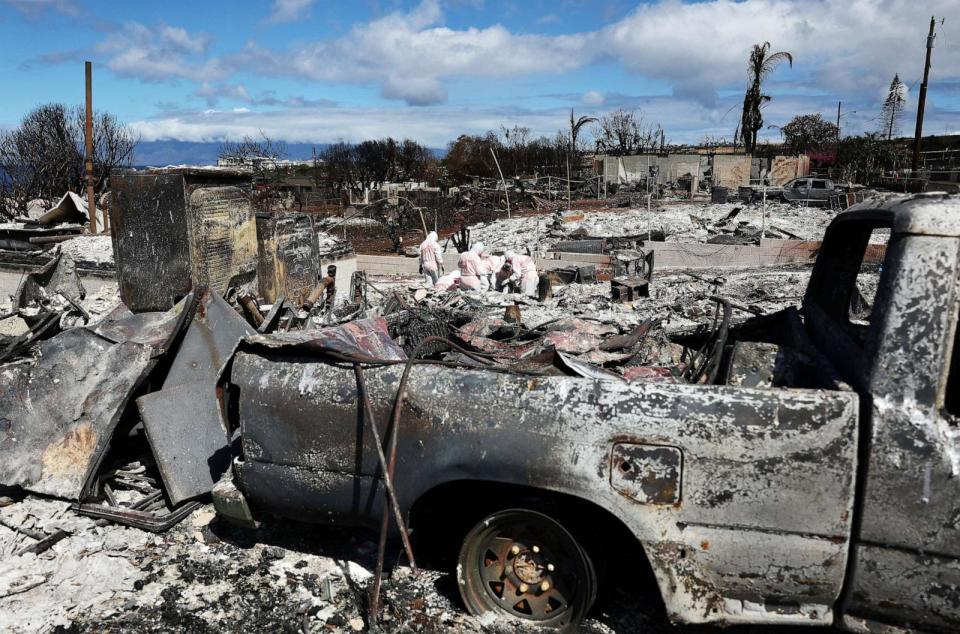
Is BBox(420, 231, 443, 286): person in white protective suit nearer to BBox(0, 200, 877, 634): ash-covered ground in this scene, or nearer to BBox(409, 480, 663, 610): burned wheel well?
BBox(0, 200, 877, 634): ash-covered ground

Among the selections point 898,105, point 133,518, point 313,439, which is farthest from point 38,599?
point 898,105

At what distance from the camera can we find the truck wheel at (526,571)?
9.40 ft

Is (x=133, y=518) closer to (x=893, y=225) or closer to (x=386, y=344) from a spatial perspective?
(x=386, y=344)

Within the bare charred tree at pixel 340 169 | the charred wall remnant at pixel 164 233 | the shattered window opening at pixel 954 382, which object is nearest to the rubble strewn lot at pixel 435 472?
the shattered window opening at pixel 954 382

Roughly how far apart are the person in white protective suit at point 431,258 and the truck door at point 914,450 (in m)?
10.1

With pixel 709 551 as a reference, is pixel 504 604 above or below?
below

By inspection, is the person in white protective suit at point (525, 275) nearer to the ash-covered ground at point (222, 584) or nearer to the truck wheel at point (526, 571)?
the ash-covered ground at point (222, 584)

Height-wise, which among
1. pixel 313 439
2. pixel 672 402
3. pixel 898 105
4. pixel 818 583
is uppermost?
pixel 898 105

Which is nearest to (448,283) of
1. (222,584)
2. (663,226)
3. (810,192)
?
(222,584)

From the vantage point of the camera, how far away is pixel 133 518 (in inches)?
159

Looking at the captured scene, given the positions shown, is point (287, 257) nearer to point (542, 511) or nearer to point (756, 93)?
point (542, 511)

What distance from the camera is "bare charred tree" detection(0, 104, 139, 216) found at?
26.7 metres

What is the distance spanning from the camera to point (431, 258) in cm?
1230

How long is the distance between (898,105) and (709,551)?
3917 cm
